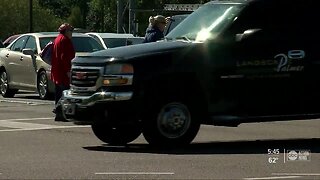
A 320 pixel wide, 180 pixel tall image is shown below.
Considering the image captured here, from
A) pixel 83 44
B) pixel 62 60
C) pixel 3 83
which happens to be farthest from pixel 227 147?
pixel 3 83

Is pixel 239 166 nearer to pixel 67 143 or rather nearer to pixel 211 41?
pixel 211 41

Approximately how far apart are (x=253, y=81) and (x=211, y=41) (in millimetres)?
756

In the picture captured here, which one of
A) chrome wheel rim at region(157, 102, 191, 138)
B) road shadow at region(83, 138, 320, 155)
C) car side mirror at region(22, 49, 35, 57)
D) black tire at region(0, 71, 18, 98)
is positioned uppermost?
car side mirror at region(22, 49, 35, 57)

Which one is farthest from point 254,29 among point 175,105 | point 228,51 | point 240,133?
point 240,133

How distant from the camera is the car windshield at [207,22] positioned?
45.2ft

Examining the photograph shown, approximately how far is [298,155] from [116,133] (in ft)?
9.35

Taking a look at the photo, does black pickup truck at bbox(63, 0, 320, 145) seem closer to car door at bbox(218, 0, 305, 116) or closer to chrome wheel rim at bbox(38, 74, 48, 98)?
car door at bbox(218, 0, 305, 116)

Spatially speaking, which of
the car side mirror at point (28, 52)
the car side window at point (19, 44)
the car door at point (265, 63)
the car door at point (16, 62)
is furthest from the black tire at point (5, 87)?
the car door at point (265, 63)

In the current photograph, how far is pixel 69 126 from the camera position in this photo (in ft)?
55.9

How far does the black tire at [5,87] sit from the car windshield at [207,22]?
12531mm

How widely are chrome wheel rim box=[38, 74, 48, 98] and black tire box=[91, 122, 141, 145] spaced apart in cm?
997

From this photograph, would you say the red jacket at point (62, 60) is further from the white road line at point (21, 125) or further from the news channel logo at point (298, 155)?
the news channel logo at point (298, 155)

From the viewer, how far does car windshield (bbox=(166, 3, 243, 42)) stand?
45.2 ft

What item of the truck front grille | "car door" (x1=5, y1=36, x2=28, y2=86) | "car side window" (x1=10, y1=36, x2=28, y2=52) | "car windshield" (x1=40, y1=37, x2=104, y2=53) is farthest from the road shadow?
"car side window" (x1=10, y1=36, x2=28, y2=52)
